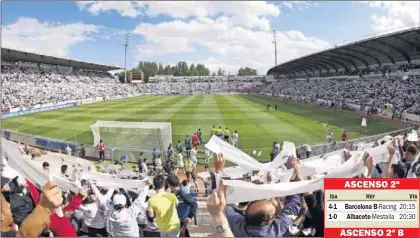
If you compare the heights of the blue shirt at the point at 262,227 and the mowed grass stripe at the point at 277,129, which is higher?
the blue shirt at the point at 262,227

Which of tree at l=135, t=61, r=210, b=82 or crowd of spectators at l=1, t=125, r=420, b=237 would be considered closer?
crowd of spectators at l=1, t=125, r=420, b=237

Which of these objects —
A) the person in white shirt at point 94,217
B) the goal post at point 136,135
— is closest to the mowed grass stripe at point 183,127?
the goal post at point 136,135

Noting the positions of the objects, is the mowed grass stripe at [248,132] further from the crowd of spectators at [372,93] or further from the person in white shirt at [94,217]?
the person in white shirt at [94,217]

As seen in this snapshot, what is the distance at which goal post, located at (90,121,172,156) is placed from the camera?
56.5 feet

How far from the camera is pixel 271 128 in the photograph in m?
26.4

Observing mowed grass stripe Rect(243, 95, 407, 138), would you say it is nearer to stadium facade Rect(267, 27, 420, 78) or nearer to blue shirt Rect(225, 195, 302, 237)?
stadium facade Rect(267, 27, 420, 78)

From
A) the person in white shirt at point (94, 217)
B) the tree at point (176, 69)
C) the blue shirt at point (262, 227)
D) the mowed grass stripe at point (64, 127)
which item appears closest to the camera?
the blue shirt at point (262, 227)

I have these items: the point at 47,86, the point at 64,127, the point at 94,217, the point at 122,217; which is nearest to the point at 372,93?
the point at 64,127

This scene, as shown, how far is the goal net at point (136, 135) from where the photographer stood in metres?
17.2

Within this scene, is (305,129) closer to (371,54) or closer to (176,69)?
(371,54)

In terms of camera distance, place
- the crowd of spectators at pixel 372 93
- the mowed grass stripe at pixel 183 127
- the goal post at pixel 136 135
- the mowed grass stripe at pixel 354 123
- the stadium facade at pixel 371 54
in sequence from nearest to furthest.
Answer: the goal post at pixel 136 135
the mowed grass stripe at pixel 183 127
the mowed grass stripe at pixel 354 123
the stadium facade at pixel 371 54
the crowd of spectators at pixel 372 93

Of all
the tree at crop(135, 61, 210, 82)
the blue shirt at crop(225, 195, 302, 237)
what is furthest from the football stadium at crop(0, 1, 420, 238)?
the tree at crop(135, 61, 210, 82)

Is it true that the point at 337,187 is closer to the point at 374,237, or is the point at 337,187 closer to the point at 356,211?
the point at 356,211
